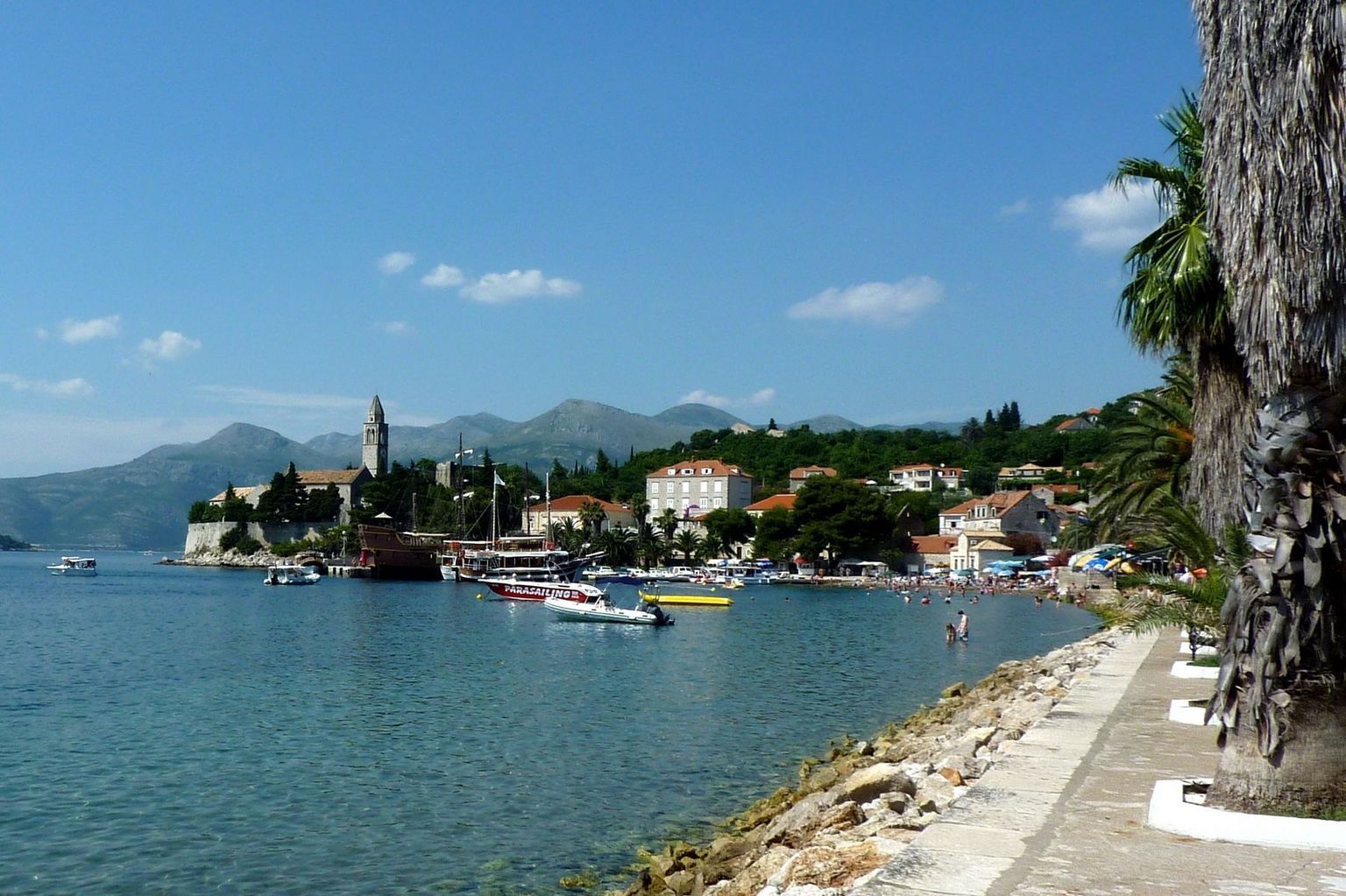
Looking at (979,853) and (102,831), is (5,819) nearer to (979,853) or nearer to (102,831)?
(102,831)

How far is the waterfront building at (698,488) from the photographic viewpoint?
150750 millimetres

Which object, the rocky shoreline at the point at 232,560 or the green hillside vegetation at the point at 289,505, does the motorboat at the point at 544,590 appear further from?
the green hillside vegetation at the point at 289,505

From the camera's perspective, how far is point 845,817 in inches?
457

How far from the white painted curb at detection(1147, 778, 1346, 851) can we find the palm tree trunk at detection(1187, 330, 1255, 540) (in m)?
8.20

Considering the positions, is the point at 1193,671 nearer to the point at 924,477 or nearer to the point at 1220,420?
the point at 1220,420

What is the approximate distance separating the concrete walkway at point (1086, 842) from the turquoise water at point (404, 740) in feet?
18.6

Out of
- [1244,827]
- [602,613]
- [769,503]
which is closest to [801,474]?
[769,503]

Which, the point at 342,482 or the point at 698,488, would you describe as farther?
the point at 342,482

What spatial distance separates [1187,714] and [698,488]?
137984 mm

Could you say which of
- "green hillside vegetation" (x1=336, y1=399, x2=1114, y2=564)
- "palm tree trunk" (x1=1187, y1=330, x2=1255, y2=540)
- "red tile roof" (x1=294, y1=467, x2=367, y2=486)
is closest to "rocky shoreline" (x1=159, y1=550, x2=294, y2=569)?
"green hillside vegetation" (x1=336, y1=399, x2=1114, y2=564)

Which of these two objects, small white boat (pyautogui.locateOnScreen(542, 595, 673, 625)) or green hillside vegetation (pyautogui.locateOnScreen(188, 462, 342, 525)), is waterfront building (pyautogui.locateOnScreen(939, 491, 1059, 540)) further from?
green hillside vegetation (pyautogui.locateOnScreen(188, 462, 342, 525))

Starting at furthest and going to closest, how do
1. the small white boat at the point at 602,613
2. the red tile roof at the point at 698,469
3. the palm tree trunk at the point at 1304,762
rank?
the red tile roof at the point at 698,469 → the small white boat at the point at 602,613 → the palm tree trunk at the point at 1304,762

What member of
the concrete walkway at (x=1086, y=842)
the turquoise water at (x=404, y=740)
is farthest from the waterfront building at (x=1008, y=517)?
the concrete walkway at (x=1086, y=842)

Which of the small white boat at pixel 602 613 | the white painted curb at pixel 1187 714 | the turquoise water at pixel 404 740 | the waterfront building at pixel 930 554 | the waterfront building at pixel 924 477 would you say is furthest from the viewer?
the waterfront building at pixel 924 477
